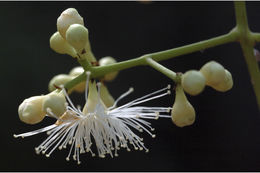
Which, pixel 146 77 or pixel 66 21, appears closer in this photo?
pixel 66 21

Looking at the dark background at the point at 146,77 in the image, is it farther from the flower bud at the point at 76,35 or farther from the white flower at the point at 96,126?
the flower bud at the point at 76,35

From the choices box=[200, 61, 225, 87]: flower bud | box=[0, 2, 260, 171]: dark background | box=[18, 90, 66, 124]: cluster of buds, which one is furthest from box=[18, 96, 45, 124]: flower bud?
box=[0, 2, 260, 171]: dark background

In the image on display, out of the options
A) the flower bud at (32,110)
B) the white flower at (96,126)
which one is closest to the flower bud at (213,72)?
the white flower at (96,126)

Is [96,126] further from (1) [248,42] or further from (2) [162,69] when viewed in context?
(1) [248,42]

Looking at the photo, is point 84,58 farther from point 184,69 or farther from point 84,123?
point 184,69

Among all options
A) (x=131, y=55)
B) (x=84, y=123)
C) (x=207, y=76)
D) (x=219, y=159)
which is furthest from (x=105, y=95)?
(x=131, y=55)

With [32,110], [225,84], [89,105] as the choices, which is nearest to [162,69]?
[225,84]

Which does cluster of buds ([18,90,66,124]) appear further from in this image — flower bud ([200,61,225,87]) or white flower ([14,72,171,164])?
flower bud ([200,61,225,87])
